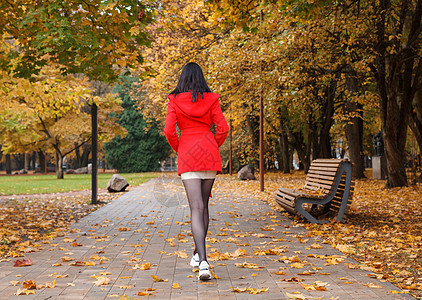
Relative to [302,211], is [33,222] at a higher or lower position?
lower

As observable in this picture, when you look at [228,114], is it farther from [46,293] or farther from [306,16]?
[46,293]

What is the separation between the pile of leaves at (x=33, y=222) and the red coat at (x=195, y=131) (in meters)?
2.87

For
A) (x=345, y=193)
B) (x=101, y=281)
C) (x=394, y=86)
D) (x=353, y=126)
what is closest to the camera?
(x=101, y=281)

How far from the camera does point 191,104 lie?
4.93m

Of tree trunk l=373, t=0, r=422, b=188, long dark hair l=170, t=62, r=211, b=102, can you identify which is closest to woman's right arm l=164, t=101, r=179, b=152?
long dark hair l=170, t=62, r=211, b=102

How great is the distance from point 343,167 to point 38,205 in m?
8.64

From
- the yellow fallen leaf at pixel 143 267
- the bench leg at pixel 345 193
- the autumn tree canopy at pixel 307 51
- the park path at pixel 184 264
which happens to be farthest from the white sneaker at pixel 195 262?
the autumn tree canopy at pixel 307 51

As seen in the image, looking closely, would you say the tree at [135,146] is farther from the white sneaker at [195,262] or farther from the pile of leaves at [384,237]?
the white sneaker at [195,262]

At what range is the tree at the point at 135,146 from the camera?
49062 millimetres

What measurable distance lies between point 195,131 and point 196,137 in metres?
0.07

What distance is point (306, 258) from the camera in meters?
5.77

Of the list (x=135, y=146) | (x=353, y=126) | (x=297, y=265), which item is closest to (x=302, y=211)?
(x=297, y=265)

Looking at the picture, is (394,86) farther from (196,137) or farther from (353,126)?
(196,137)

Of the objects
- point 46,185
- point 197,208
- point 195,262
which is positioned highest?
point 197,208
